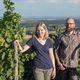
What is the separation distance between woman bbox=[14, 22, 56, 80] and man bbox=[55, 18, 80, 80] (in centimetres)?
35

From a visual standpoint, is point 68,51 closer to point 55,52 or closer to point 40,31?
point 55,52

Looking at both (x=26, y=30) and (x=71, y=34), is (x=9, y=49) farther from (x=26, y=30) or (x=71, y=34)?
(x=71, y=34)

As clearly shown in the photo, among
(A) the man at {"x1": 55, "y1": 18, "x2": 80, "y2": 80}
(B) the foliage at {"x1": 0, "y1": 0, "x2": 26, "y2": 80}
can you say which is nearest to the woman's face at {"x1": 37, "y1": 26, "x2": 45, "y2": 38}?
(A) the man at {"x1": 55, "y1": 18, "x2": 80, "y2": 80}

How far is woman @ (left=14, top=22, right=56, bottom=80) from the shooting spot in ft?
30.6

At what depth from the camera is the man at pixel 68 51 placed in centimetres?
962

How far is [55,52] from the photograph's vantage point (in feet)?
32.1

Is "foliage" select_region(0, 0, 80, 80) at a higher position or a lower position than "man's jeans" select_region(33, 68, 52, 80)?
higher

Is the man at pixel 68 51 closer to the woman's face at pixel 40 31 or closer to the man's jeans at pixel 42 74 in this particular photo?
the man's jeans at pixel 42 74

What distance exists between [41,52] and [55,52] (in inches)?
20.0

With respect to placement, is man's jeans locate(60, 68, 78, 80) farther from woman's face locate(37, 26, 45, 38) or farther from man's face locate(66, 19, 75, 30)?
woman's face locate(37, 26, 45, 38)

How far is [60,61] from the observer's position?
9.81 metres

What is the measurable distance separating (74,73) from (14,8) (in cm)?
219

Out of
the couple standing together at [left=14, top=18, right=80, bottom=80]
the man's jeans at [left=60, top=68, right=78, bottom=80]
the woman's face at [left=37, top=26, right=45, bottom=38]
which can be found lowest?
the man's jeans at [left=60, top=68, right=78, bottom=80]

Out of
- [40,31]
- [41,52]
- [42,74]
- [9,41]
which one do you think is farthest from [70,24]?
[9,41]
